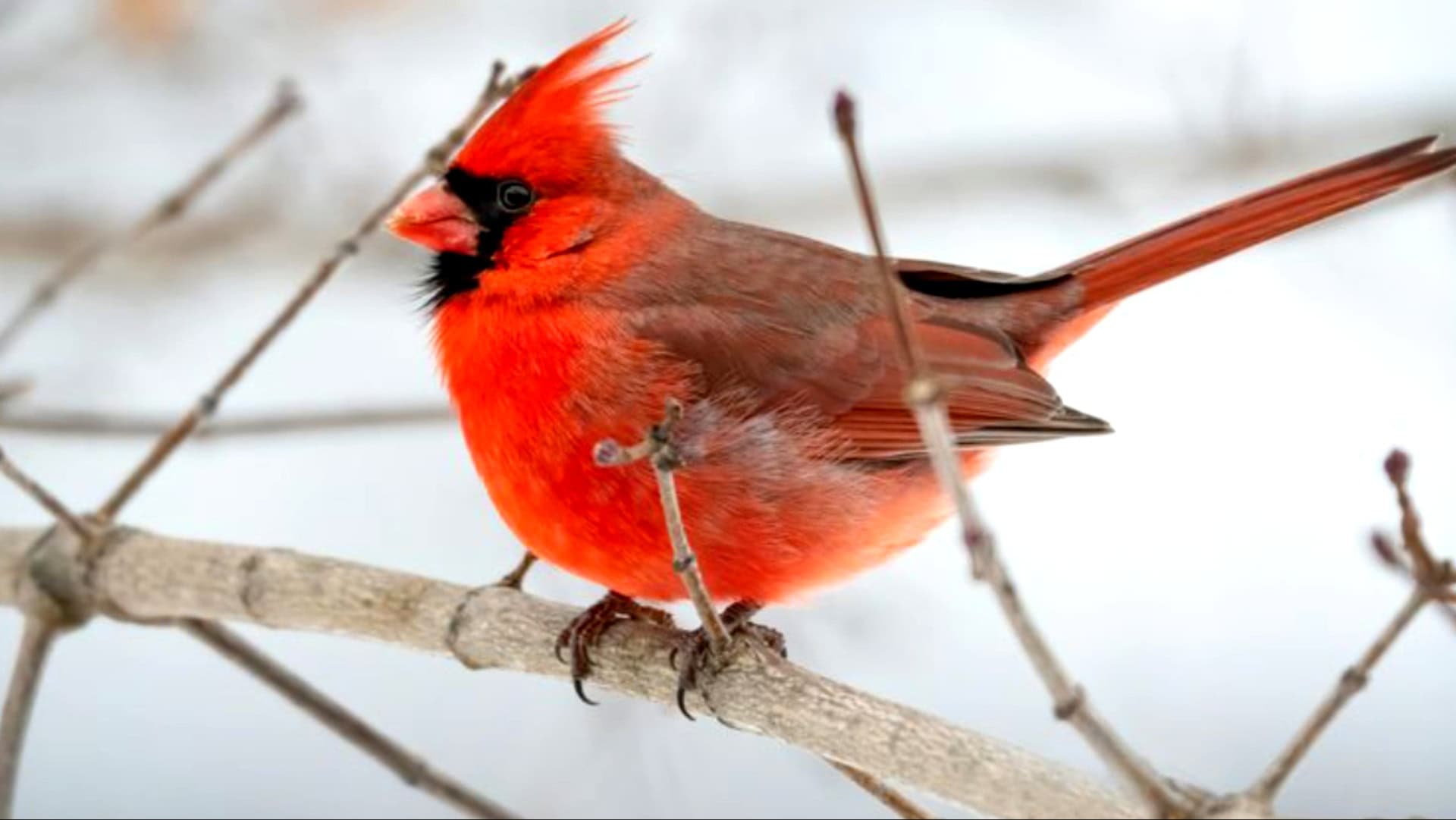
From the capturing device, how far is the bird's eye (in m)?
2.98

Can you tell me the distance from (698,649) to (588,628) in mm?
183

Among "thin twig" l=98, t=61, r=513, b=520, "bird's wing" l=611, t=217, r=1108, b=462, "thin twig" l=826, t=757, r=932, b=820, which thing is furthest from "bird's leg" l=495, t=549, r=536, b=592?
"thin twig" l=826, t=757, r=932, b=820

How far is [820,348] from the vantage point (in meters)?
3.09

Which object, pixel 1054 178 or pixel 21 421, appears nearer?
pixel 21 421

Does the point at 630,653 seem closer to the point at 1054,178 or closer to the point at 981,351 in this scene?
the point at 981,351

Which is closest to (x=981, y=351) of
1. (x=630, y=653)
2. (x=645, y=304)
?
(x=645, y=304)

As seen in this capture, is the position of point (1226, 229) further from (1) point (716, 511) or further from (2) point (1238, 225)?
(1) point (716, 511)

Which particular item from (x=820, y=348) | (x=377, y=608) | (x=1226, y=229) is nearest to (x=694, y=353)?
(x=820, y=348)

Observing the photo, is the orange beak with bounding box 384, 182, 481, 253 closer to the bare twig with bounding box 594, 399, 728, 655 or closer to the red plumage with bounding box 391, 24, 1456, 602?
the red plumage with bounding box 391, 24, 1456, 602

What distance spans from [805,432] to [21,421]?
1085mm

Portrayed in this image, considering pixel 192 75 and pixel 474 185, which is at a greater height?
pixel 192 75

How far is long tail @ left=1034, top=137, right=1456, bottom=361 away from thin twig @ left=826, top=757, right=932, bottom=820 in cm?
115

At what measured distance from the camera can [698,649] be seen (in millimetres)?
2582

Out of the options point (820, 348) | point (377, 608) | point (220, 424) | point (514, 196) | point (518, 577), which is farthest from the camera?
point (820, 348)
